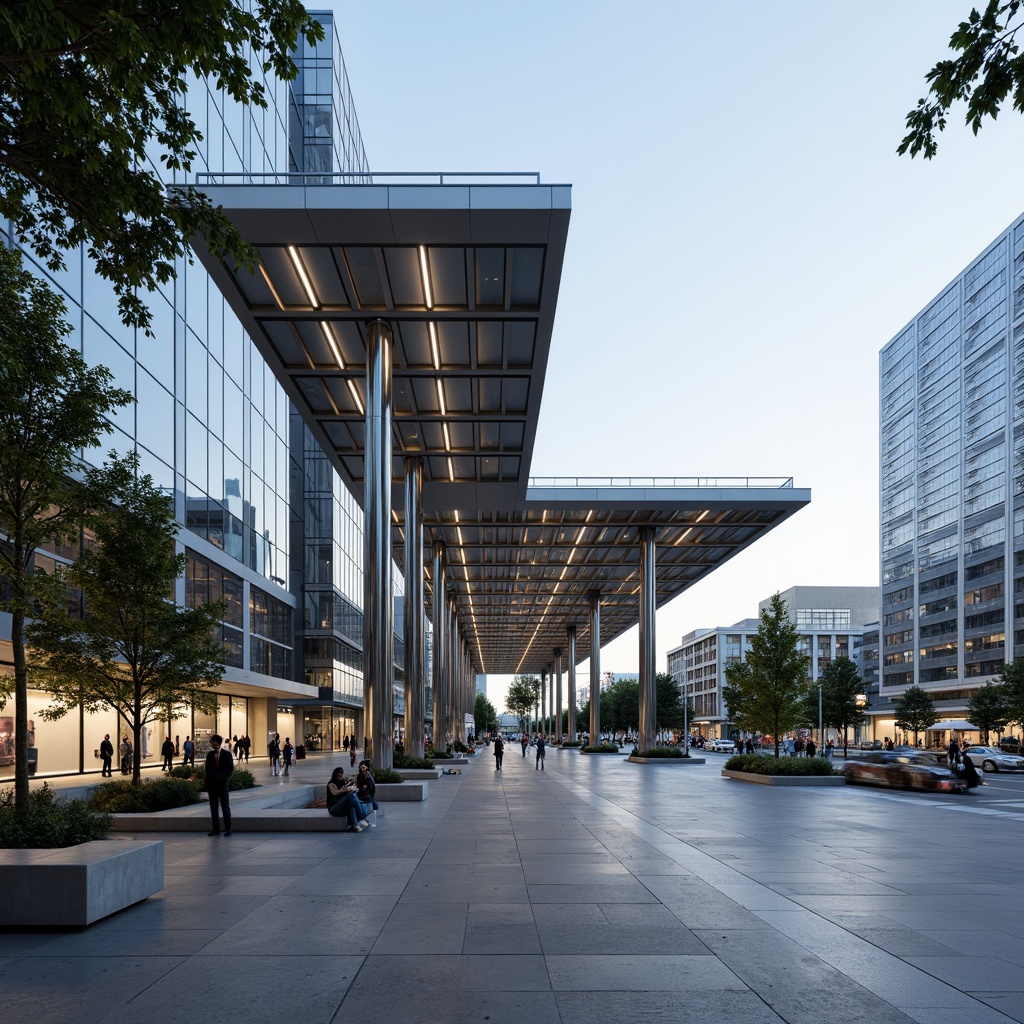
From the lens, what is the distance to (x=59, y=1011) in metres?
6.67

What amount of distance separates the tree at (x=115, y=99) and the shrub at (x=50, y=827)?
18.2 feet

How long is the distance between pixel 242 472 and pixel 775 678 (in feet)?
81.6

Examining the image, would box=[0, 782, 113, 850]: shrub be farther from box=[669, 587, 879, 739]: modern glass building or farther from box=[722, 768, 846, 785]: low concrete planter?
box=[669, 587, 879, 739]: modern glass building

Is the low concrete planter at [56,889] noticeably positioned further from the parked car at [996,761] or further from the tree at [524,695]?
the tree at [524,695]

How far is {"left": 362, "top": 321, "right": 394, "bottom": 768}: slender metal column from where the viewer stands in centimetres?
2727

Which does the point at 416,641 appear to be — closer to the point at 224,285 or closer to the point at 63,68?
the point at 224,285

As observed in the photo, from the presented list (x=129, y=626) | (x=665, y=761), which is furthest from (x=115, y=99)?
(x=665, y=761)

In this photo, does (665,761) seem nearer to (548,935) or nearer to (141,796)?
(141,796)

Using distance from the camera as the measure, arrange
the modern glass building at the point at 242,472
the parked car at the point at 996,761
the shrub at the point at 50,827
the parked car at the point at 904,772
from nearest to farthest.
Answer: the shrub at the point at 50,827, the modern glass building at the point at 242,472, the parked car at the point at 904,772, the parked car at the point at 996,761

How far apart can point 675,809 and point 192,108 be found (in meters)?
29.9

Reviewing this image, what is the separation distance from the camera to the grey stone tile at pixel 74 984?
6.64 metres

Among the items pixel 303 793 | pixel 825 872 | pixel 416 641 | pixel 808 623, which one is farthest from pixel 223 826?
pixel 808 623

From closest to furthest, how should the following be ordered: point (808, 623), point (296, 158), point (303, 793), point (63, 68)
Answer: point (63, 68) < point (303, 793) < point (296, 158) < point (808, 623)

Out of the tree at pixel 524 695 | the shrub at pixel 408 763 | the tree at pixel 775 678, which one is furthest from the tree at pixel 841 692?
the tree at pixel 524 695
